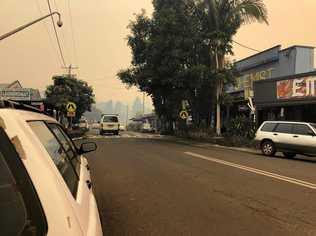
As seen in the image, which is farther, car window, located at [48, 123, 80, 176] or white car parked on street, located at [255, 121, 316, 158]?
white car parked on street, located at [255, 121, 316, 158]

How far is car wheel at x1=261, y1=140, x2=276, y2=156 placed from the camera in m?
23.2

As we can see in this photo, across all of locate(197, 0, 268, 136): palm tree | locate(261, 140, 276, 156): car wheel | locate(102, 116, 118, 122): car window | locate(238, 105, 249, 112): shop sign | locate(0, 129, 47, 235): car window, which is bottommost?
locate(261, 140, 276, 156): car wheel

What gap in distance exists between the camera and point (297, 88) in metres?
30.3

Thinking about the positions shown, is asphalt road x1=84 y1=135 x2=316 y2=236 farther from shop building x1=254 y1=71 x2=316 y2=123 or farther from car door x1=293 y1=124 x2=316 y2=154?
shop building x1=254 y1=71 x2=316 y2=123

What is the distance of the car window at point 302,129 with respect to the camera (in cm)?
2145

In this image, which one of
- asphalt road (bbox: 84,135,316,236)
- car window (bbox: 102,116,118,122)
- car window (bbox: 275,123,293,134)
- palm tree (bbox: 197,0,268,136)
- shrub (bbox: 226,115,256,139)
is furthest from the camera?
car window (bbox: 102,116,118,122)

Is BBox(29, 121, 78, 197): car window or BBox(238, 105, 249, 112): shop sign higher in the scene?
BBox(238, 105, 249, 112): shop sign

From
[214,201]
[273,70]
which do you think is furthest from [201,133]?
[214,201]

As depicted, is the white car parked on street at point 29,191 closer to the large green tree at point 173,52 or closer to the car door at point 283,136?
the car door at point 283,136

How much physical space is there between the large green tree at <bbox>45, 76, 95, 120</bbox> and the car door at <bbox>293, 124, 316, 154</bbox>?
39346mm

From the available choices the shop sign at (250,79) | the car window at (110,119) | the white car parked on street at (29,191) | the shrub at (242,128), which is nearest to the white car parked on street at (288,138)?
the shrub at (242,128)

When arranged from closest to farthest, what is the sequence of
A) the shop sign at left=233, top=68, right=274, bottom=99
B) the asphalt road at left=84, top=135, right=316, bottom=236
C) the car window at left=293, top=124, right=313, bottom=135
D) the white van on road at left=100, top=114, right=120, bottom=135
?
the asphalt road at left=84, top=135, right=316, bottom=236, the car window at left=293, top=124, right=313, bottom=135, the shop sign at left=233, top=68, right=274, bottom=99, the white van on road at left=100, top=114, right=120, bottom=135

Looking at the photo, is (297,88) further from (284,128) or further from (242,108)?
(242,108)

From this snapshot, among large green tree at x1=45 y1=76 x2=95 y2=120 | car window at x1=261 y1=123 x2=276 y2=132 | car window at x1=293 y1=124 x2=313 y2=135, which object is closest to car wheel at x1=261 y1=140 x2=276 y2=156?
car window at x1=261 y1=123 x2=276 y2=132
